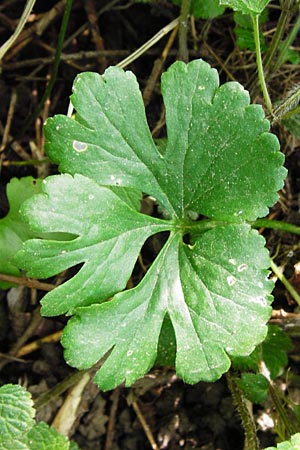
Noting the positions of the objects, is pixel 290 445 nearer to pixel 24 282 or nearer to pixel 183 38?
pixel 24 282

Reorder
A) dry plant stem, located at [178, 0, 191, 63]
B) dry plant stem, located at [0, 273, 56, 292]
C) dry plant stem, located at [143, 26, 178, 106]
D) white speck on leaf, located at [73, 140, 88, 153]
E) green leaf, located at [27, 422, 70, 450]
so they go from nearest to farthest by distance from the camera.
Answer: white speck on leaf, located at [73, 140, 88, 153] → green leaf, located at [27, 422, 70, 450] → dry plant stem, located at [0, 273, 56, 292] → dry plant stem, located at [178, 0, 191, 63] → dry plant stem, located at [143, 26, 178, 106]

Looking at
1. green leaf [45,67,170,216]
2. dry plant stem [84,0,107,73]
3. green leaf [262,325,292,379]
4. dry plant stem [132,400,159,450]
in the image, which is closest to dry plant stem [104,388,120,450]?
dry plant stem [132,400,159,450]

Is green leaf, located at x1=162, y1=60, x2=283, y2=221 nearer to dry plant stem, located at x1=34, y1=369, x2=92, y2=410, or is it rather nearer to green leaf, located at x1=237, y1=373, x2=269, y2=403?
green leaf, located at x1=237, y1=373, x2=269, y2=403

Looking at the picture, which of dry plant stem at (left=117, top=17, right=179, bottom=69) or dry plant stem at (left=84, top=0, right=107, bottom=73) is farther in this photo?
dry plant stem at (left=84, top=0, right=107, bottom=73)

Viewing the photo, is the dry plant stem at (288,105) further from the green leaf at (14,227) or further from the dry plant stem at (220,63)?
the green leaf at (14,227)

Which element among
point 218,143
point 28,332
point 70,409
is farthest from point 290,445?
point 28,332

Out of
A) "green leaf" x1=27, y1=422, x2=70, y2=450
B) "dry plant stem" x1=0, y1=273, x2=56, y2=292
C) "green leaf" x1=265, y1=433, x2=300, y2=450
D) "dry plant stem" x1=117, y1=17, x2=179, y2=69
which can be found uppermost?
"dry plant stem" x1=117, y1=17, x2=179, y2=69

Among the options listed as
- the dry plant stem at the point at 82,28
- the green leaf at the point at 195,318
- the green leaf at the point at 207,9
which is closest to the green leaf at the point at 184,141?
the green leaf at the point at 195,318

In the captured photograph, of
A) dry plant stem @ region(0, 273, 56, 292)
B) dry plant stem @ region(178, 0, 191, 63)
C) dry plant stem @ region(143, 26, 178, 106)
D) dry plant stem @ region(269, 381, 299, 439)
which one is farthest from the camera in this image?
dry plant stem @ region(143, 26, 178, 106)
